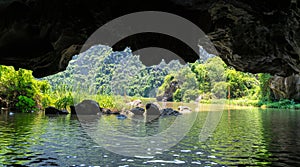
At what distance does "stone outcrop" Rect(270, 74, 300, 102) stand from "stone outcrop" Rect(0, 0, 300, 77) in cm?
4319

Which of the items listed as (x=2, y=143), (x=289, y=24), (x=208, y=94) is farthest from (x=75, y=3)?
(x=208, y=94)

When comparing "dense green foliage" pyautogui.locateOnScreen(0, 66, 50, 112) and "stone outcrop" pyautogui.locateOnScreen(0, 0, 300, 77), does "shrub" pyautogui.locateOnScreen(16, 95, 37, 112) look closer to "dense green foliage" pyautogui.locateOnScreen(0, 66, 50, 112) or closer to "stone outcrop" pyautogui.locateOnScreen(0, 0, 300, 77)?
"dense green foliage" pyautogui.locateOnScreen(0, 66, 50, 112)

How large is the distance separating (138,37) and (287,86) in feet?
157

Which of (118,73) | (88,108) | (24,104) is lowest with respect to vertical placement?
(88,108)

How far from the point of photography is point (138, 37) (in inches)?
486

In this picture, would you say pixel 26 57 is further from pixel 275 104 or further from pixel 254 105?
pixel 254 105

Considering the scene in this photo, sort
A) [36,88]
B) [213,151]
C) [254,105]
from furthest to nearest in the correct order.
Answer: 1. [254,105]
2. [36,88]
3. [213,151]

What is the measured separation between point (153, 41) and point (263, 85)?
188ft

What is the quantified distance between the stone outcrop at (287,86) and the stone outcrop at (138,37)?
142 feet

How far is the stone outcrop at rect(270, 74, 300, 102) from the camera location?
52.3m

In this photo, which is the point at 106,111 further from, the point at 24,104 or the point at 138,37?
the point at 138,37

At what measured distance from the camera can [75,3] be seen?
8062 mm

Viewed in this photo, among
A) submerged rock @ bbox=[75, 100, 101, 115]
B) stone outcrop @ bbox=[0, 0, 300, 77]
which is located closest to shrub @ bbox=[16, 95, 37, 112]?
submerged rock @ bbox=[75, 100, 101, 115]

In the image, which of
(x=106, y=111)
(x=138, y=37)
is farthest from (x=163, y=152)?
(x=106, y=111)
